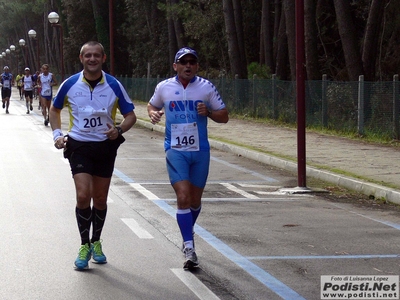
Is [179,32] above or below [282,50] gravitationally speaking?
above

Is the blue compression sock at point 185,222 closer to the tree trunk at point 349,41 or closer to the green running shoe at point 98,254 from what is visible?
the green running shoe at point 98,254

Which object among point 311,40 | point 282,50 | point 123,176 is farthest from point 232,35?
point 123,176

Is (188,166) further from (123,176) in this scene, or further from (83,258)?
(123,176)

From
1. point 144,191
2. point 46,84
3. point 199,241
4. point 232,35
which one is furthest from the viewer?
point 232,35

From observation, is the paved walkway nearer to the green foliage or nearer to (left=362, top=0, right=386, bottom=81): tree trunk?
(left=362, top=0, right=386, bottom=81): tree trunk

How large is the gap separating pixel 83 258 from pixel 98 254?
10.4 inches

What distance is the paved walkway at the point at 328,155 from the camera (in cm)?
1280

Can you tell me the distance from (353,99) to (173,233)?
46.5 feet

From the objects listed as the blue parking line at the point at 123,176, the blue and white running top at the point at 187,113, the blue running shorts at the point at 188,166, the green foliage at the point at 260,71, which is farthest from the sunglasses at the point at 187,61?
the green foliage at the point at 260,71

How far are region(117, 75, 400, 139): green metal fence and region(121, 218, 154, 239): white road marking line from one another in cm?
1155

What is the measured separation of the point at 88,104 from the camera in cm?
758

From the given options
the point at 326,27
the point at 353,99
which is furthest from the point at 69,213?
the point at 326,27

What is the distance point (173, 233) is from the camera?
9.14 m

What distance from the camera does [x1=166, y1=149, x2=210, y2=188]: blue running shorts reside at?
7660mm
